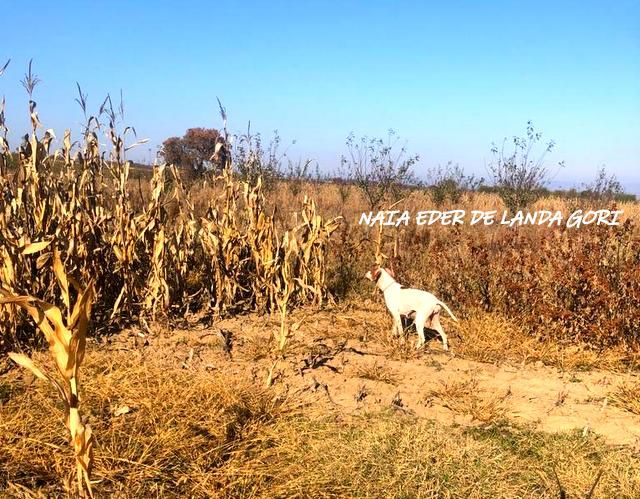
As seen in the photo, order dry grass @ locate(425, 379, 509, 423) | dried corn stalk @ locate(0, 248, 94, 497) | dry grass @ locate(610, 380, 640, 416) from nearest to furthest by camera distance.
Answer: dried corn stalk @ locate(0, 248, 94, 497), dry grass @ locate(425, 379, 509, 423), dry grass @ locate(610, 380, 640, 416)

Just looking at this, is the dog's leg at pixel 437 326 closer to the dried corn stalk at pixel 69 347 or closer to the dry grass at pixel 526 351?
the dry grass at pixel 526 351

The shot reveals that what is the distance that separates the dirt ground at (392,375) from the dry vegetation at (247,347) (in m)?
0.04

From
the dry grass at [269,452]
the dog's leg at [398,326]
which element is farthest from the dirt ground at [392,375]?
the dry grass at [269,452]

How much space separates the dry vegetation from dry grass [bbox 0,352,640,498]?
13 millimetres

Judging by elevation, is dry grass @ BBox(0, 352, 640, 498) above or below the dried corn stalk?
below

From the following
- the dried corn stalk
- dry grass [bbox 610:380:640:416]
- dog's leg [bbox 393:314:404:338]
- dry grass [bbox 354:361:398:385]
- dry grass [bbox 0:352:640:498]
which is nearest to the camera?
the dried corn stalk

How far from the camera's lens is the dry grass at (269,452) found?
2.71 meters

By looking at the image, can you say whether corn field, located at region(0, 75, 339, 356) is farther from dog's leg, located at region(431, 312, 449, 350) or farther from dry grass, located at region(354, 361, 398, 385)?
dog's leg, located at region(431, 312, 449, 350)

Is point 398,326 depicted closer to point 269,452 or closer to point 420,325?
point 420,325

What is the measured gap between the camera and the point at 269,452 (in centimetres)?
299

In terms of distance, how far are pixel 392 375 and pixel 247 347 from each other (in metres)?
1.36

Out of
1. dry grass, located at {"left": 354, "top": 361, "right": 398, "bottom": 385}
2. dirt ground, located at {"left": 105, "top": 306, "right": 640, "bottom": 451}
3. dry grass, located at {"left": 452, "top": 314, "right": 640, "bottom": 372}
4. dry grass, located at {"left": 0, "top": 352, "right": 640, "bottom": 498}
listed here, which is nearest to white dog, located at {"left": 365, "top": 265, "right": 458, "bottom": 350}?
dirt ground, located at {"left": 105, "top": 306, "right": 640, "bottom": 451}

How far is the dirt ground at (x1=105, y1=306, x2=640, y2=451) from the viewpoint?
368 cm

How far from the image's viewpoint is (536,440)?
3.32m
